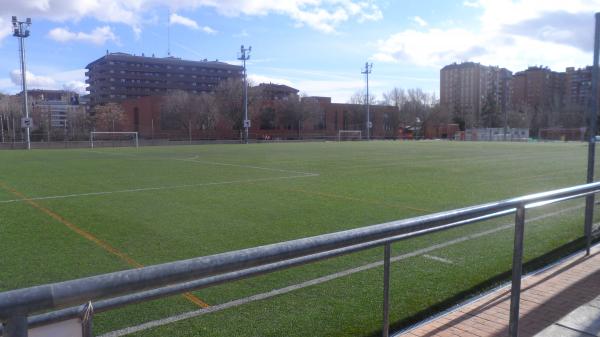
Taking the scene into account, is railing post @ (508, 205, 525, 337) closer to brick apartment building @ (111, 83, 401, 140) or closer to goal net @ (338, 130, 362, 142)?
brick apartment building @ (111, 83, 401, 140)

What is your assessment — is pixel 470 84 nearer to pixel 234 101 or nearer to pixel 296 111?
pixel 296 111

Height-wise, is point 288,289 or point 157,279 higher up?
point 157,279

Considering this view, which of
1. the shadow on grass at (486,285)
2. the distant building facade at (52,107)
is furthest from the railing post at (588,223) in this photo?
the distant building facade at (52,107)

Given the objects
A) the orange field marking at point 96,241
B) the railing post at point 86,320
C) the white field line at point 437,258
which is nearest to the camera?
the railing post at point 86,320

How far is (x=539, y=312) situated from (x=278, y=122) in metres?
92.2

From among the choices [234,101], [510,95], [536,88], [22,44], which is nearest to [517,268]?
[22,44]

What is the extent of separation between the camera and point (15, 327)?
4.54 feet

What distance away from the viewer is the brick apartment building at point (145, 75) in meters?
141

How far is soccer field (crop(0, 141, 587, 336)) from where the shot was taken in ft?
15.0

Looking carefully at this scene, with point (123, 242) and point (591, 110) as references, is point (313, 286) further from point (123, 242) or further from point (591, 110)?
point (591, 110)

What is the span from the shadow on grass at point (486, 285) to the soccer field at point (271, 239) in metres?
0.02

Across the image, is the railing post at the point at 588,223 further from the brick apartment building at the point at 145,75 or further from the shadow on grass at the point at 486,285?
the brick apartment building at the point at 145,75

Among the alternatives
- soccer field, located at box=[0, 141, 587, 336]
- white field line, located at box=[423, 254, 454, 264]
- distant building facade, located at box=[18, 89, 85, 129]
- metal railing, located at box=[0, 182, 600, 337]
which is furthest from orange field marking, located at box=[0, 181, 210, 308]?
distant building facade, located at box=[18, 89, 85, 129]

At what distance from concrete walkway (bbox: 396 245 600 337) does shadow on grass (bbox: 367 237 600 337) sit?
0.78 ft
